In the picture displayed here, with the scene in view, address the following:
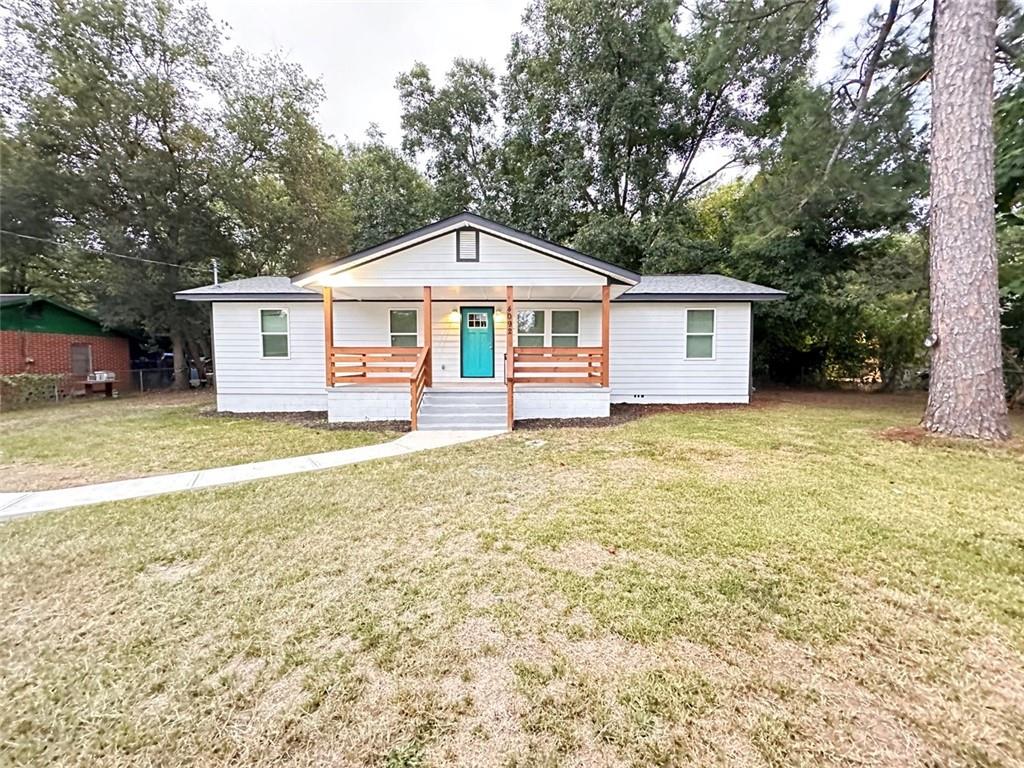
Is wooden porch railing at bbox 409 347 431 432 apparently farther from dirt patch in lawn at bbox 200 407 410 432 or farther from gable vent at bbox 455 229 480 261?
gable vent at bbox 455 229 480 261

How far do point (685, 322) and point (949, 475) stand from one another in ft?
21.1

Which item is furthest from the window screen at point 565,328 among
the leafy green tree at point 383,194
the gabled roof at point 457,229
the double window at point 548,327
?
the leafy green tree at point 383,194

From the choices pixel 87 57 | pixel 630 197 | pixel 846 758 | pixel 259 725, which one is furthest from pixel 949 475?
pixel 87 57

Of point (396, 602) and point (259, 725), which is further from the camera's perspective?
point (396, 602)

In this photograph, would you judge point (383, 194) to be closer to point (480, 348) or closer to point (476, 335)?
point (476, 335)

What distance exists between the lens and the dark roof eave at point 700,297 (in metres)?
10.3

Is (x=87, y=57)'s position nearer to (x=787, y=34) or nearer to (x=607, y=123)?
(x=607, y=123)

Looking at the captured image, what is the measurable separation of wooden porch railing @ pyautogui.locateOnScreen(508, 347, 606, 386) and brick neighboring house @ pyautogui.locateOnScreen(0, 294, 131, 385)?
15135 mm

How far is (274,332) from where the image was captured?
1062 centimetres

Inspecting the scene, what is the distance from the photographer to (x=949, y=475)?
4984 millimetres

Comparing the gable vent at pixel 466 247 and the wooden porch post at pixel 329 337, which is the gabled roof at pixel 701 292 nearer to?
the gable vent at pixel 466 247

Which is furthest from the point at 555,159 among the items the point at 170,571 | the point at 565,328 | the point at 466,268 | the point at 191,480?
the point at 170,571

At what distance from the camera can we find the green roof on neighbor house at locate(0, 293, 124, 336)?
13.8 meters

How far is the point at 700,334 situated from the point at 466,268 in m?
5.93
